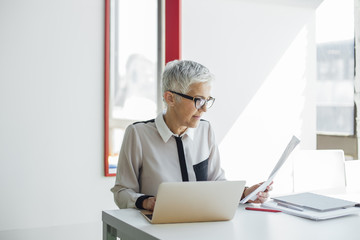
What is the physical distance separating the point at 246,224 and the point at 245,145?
302cm

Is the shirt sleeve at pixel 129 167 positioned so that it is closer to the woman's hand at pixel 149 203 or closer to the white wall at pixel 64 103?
the woman's hand at pixel 149 203

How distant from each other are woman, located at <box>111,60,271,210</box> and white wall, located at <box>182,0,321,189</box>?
7.01 feet

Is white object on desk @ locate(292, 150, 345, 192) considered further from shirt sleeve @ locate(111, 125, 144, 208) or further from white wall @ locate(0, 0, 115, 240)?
white wall @ locate(0, 0, 115, 240)

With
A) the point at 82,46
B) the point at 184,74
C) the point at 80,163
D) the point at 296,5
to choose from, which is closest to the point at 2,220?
the point at 80,163

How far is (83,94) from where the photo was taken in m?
3.89

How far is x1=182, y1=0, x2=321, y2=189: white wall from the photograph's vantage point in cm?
451

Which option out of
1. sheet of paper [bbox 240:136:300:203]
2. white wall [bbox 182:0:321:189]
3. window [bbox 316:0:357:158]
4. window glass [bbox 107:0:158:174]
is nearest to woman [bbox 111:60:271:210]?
sheet of paper [bbox 240:136:300:203]

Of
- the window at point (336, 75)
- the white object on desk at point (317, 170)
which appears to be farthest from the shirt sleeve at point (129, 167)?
the window at point (336, 75)

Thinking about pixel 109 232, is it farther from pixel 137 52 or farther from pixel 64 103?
pixel 137 52

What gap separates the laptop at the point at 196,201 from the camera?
1645 mm

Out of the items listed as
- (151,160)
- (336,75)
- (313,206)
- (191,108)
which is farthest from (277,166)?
(336,75)

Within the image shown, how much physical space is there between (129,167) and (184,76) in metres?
0.52

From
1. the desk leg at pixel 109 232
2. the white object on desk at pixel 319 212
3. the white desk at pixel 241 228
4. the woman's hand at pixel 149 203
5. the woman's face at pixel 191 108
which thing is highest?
the woman's face at pixel 191 108

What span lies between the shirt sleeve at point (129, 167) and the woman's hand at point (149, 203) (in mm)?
232
